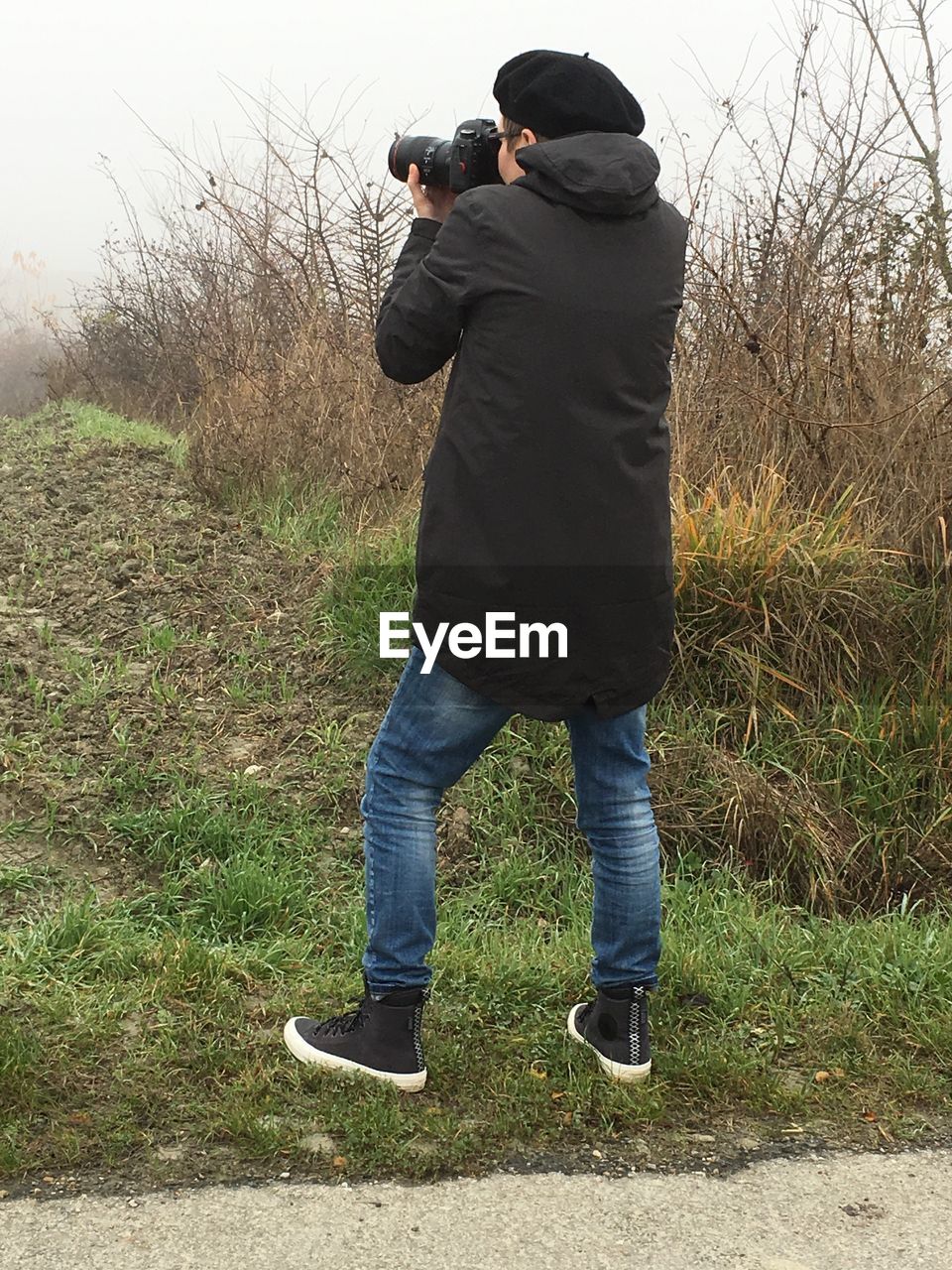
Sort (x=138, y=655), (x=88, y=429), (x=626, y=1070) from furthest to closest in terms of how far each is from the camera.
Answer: (x=88, y=429) < (x=138, y=655) < (x=626, y=1070)

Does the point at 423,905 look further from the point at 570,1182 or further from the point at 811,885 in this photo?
the point at 811,885

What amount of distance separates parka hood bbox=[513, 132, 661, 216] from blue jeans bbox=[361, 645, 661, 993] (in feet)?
2.99

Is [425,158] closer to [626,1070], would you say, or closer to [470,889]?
[626,1070]

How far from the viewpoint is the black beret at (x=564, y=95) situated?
243cm

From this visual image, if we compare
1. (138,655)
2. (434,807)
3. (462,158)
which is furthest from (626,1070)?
(138,655)

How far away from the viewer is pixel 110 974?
3.24 metres

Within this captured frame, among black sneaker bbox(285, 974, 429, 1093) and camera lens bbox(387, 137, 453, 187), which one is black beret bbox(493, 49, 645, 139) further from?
black sneaker bbox(285, 974, 429, 1093)

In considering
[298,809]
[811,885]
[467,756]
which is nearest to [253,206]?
[298,809]

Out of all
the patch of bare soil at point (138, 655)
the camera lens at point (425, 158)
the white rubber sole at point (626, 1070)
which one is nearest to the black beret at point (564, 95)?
the camera lens at point (425, 158)

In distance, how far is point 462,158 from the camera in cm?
257

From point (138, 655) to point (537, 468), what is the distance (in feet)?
11.0

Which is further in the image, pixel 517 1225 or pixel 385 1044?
pixel 385 1044

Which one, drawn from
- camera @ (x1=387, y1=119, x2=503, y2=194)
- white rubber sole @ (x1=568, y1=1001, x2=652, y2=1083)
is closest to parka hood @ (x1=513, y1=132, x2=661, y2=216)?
camera @ (x1=387, y1=119, x2=503, y2=194)

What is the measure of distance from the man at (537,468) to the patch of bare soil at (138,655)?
1.64 metres
